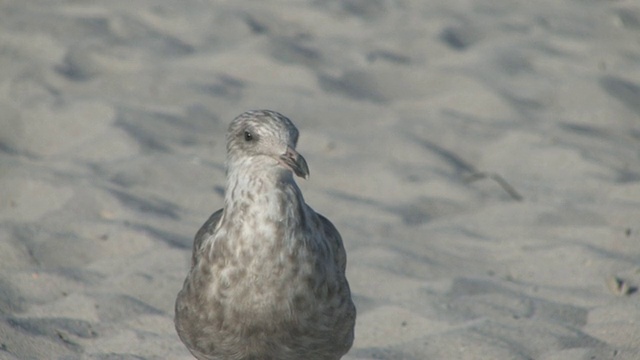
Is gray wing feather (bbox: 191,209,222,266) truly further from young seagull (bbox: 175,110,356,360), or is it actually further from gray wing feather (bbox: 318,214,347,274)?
gray wing feather (bbox: 318,214,347,274)

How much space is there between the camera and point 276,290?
3.35m

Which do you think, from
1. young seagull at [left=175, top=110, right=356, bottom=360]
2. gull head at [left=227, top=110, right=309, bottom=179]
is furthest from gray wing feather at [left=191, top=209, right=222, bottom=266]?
gull head at [left=227, top=110, right=309, bottom=179]

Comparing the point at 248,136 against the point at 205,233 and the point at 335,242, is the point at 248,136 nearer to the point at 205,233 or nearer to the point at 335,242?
the point at 205,233

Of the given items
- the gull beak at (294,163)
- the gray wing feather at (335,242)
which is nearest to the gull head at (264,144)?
the gull beak at (294,163)

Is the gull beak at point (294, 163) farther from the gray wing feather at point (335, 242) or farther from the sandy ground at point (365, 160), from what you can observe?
the sandy ground at point (365, 160)

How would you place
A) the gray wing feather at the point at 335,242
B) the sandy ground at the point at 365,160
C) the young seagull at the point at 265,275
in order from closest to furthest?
the young seagull at the point at 265,275, the gray wing feather at the point at 335,242, the sandy ground at the point at 365,160

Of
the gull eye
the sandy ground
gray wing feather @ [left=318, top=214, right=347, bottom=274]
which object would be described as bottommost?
the sandy ground

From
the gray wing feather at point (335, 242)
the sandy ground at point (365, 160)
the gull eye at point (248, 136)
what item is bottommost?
the sandy ground at point (365, 160)

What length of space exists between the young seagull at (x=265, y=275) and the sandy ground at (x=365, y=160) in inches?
26.0

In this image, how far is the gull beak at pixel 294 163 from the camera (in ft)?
11.1

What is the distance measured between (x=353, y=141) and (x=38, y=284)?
2430mm

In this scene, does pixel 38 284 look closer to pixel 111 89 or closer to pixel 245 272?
pixel 245 272

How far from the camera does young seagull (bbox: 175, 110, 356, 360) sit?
11.0 ft

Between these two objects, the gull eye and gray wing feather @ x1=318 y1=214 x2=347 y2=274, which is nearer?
the gull eye
